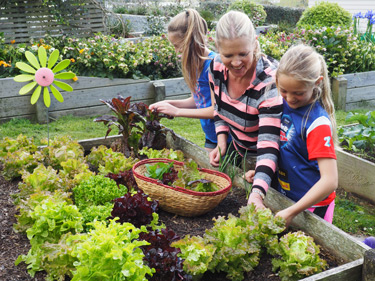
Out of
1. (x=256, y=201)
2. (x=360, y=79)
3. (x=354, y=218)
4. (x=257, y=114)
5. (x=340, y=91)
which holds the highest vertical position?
(x=257, y=114)

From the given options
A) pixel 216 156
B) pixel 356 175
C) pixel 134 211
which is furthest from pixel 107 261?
pixel 356 175

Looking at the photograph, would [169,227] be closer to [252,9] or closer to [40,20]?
[40,20]

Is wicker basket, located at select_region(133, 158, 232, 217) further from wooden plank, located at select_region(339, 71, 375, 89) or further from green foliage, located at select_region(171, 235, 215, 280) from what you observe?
wooden plank, located at select_region(339, 71, 375, 89)

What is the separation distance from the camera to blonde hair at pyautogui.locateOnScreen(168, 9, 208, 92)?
Result: 9.61ft

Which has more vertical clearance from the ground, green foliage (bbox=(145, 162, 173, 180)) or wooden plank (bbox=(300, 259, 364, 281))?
green foliage (bbox=(145, 162, 173, 180))

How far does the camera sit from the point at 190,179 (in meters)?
2.42

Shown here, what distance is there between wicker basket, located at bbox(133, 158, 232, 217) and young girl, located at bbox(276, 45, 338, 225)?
39 centimetres

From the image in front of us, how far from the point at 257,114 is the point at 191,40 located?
0.88 metres

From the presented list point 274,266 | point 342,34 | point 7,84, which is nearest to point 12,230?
point 274,266

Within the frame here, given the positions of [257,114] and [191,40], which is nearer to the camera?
[257,114]

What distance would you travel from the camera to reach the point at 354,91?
22.3 feet

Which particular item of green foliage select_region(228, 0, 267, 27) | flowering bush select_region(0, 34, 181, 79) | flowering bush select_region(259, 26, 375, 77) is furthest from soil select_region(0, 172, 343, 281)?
green foliage select_region(228, 0, 267, 27)

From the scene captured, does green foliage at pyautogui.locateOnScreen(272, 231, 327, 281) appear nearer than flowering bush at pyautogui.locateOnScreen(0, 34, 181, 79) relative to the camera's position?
Yes

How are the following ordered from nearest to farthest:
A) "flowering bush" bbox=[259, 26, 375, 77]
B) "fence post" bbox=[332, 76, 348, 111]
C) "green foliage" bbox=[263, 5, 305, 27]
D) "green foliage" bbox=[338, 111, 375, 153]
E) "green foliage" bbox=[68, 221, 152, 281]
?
"green foliage" bbox=[68, 221, 152, 281] → "green foliage" bbox=[338, 111, 375, 153] → "fence post" bbox=[332, 76, 348, 111] → "flowering bush" bbox=[259, 26, 375, 77] → "green foliage" bbox=[263, 5, 305, 27]
